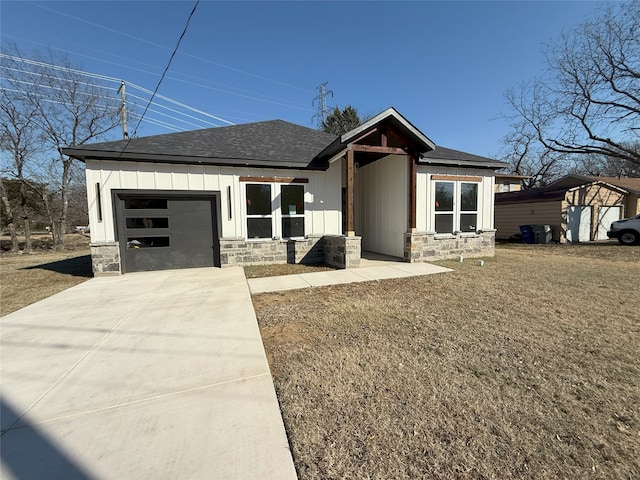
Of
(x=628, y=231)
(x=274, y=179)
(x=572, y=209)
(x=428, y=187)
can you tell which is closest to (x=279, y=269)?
(x=274, y=179)

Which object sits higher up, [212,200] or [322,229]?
[212,200]

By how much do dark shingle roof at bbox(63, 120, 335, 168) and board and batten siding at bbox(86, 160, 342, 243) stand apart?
0.28 meters

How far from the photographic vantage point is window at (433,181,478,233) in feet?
30.8

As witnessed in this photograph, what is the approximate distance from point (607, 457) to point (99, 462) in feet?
10.4

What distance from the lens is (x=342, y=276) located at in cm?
673

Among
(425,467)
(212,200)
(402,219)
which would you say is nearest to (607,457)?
(425,467)

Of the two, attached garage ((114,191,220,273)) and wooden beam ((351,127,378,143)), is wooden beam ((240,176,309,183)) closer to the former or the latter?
attached garage ((114,191,220,273))

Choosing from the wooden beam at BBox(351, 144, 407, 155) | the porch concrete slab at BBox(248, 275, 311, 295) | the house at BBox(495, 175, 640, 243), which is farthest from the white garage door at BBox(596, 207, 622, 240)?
the porch concrete slab at BBox(248, 275, 311, 295)

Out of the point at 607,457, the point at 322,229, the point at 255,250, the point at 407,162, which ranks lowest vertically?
the point at 607,457

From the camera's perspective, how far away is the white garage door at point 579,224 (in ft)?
49.8

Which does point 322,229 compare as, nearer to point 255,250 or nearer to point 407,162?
point 255,250

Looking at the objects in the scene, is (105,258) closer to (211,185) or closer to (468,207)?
(211,185)

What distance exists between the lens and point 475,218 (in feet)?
32.3

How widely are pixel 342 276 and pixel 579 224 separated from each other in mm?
16767
